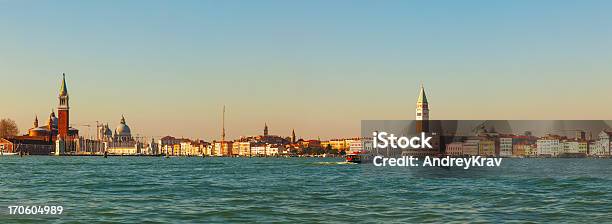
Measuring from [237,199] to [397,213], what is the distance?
26.2ft

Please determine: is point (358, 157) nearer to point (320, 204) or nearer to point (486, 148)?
point (320, 204)

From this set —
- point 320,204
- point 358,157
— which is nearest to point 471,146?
point 358,157

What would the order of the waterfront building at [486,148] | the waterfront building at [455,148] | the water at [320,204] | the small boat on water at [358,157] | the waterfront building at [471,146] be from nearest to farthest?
the water at [320,204]
the small boat on water at [358,157]
the waterfront building at [455,148]
the waterfront building at [471,146]
the waterfront building at [486,148]

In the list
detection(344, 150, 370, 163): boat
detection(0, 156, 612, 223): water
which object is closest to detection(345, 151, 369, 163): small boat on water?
detection(344, 150, 370, 163): boat

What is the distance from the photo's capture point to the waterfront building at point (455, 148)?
172 m

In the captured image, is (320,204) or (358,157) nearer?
(320,204)

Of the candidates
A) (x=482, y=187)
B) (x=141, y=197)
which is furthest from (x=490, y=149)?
(x=141, y=197)

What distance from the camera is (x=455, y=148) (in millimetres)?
177625

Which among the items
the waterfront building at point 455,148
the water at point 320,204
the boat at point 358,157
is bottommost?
the water at point 320,204

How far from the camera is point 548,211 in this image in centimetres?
2622

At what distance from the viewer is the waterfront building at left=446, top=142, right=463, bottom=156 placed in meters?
172

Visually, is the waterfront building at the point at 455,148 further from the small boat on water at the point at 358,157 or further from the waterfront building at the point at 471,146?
the small boat on water at the point at 358,157

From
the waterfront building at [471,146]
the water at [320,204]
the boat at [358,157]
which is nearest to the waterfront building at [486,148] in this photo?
the waterfront building at [471,146]

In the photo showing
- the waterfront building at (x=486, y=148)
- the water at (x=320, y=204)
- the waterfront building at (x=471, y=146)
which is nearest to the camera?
the water at (x=320, y=204)
